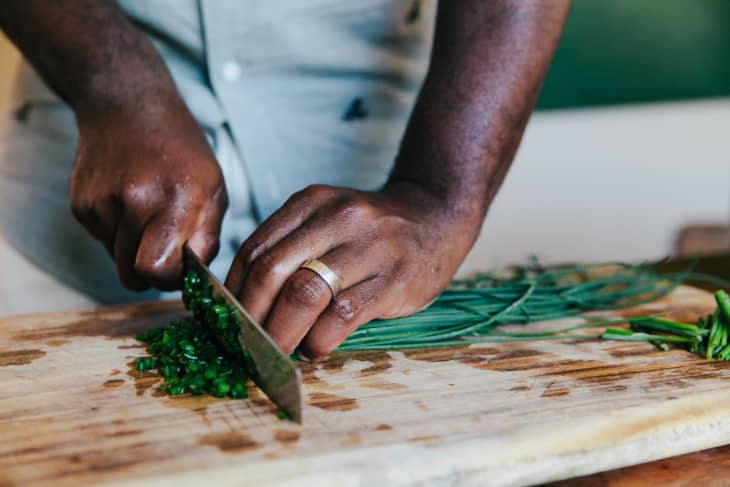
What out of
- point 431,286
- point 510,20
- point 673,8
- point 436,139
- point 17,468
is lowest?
point 17,468

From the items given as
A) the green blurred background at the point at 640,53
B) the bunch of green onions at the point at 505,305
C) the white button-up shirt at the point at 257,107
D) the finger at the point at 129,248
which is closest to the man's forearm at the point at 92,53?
the white button-up shirt at the point at 257,107

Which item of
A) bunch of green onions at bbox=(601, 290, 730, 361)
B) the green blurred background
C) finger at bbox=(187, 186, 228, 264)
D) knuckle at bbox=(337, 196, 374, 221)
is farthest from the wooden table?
the green blurred background

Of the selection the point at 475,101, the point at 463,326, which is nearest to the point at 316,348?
the point at 463,326

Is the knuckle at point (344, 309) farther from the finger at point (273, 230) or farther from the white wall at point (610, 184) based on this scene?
the white wall at point (610, 184)

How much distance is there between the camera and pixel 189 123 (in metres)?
1.30

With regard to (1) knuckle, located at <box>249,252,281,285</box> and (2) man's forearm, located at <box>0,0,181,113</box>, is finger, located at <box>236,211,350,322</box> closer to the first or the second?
(1) knuckle, located at <box>249,252,281,285</box>

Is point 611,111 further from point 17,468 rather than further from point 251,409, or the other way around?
point 17,468

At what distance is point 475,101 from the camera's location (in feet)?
4.35

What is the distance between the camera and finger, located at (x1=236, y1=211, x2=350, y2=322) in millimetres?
1046

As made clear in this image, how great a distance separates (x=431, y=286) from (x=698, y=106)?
298 cm

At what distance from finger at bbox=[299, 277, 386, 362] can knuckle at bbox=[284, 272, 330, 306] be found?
4 cm

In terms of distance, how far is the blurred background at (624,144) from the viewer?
329 cm

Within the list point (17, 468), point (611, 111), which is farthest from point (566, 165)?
point (17, 468)

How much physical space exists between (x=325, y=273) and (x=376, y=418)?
8.4 inches
